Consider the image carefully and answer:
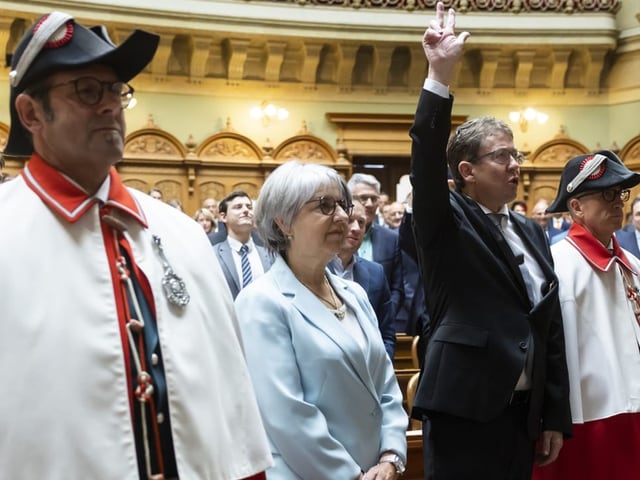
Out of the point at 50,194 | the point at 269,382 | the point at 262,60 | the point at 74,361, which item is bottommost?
the point at 269,382

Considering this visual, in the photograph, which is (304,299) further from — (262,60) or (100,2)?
(262,60)

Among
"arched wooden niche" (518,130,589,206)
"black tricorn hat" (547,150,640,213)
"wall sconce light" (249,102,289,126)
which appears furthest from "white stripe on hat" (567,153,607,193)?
"arched wooden niche" (518,130,589,206)

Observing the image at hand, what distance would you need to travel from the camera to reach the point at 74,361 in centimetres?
139

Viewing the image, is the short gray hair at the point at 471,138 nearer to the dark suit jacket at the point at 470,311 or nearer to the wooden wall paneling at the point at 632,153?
the dark suit jacket at the point at 470,311

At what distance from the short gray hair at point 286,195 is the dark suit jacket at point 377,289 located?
117cm

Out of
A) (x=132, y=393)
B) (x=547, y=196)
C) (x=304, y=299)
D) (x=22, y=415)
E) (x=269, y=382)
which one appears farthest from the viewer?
(x=547, y=196)

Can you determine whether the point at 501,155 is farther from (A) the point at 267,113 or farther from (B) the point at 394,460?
(A) the point at 267,113

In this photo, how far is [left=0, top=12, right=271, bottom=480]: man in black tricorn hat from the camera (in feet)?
4.47

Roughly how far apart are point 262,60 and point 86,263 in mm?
10002

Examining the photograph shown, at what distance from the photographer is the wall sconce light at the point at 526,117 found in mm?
11570

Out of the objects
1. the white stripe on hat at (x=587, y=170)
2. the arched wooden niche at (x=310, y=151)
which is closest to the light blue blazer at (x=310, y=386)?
the white stripe on hat at (x=587, y=170)

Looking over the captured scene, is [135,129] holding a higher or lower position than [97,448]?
higher

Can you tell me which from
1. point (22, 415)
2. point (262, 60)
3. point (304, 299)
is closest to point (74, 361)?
point (22, 415)

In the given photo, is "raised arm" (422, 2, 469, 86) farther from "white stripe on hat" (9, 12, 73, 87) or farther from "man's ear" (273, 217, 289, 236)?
"white stripe on hat" (9, 12, 73, 87)
